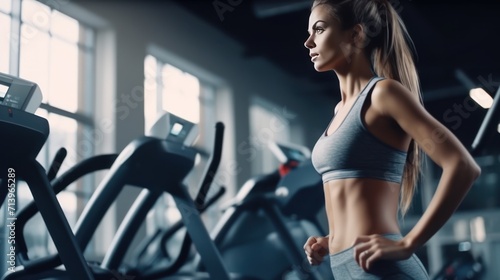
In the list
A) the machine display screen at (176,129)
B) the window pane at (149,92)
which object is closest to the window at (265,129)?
the window pane at (149,92)

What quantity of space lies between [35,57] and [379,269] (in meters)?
3.74

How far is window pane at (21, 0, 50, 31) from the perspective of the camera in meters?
3.97

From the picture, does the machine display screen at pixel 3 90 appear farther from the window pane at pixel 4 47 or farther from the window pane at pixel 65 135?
the window pane at pixel 65 135

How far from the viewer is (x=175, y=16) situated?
588cm

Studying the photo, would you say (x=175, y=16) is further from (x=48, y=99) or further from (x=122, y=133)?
(x=48, y=99)

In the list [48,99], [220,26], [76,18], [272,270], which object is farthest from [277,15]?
[272,270]

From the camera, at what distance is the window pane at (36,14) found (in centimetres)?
397

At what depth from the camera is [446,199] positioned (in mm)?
A: 853

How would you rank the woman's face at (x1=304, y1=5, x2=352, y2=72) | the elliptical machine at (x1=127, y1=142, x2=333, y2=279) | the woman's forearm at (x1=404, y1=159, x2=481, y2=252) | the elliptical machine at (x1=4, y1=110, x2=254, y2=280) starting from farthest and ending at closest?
the elliptical machine at (x1=127, y1=142, x2=333, y2=279)
the elliptical machine at (x1=4, y1=110, x2=254, y2=280)
the woman's face at (x1=304, y1=5, x2=352, y2=72)
the woman's forearm at (x1=404, y1=159, x2=481, y2=252)

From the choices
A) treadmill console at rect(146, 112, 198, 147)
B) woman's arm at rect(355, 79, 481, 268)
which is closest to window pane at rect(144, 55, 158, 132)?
treadmill console at rect(146, 112, 198, 147)

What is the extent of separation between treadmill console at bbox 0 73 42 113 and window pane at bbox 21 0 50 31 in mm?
2373

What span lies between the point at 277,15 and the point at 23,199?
12.2 feet

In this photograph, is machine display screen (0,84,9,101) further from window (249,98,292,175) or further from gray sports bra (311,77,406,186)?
window (249,98,292,175)

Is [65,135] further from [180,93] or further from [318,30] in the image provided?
[318,30]
